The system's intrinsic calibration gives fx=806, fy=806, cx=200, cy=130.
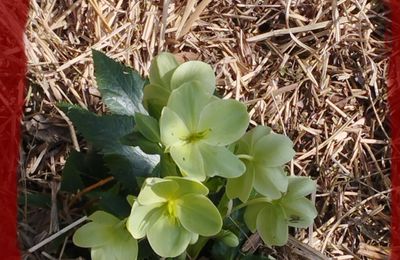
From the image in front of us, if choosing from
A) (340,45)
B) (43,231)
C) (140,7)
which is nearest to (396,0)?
(340,45)

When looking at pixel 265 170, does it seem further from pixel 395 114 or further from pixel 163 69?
pixel 395 114

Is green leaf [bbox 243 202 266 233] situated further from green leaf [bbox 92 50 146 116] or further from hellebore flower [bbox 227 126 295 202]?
green leaf [bbox 92 50 146 116]

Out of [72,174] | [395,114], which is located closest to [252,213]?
[72,174]

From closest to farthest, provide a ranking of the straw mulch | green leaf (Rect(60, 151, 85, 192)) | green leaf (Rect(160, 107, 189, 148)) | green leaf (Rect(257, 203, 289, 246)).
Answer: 1. green leaf (Rect(160, 107, 189, 148))
2. green leaf (Rect(257, 203, 289, 246))
3. green leaf (Rect(60, 151, 85, 192))
4. the straw mulch

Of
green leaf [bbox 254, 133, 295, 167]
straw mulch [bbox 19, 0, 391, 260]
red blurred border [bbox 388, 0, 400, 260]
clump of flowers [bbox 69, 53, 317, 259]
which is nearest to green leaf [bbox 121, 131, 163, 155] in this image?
clump of flowers [bbox 69, 53, 317, 259]

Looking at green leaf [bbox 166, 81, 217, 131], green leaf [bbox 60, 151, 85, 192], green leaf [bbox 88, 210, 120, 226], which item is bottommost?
green leaf [bbox 60, 151, 85, 192]

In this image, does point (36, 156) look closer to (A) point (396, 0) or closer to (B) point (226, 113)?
(B) point (226, 113)
